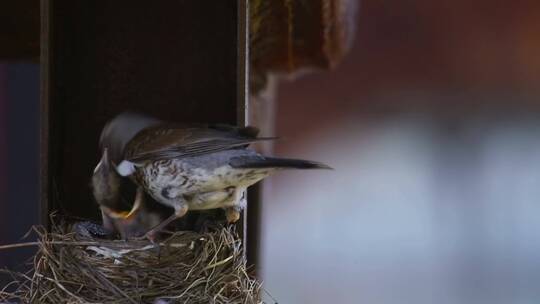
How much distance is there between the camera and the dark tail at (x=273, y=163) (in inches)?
61.1

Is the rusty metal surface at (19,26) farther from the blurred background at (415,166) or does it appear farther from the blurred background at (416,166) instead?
the blurred background at (416,166)

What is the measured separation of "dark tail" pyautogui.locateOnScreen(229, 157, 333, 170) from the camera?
1553mm

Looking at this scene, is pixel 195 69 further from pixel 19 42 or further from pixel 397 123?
pixel 397 123

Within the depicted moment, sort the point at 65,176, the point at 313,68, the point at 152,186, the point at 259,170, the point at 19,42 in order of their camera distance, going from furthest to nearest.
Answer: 1. the point at 313,68
2. the point at 19,42
3. the point at 65,176
4. the point at 152,186
5. the point at 259,170

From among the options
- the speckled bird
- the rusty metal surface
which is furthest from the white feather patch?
the rusty metal surface

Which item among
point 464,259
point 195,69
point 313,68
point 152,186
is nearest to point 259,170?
point 152,186

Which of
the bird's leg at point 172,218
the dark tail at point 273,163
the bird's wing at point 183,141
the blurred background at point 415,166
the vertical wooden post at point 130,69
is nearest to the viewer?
the dark tail at point 273,163

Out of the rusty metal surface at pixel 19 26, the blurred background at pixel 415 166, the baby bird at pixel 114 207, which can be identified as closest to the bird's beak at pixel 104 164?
the baby bird at pixel 114 207

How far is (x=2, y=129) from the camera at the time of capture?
2.76 meters

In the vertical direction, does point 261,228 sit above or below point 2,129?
below

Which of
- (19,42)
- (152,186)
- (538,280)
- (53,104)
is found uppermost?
(19,42)

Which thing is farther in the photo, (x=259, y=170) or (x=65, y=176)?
(x=65, y=176)

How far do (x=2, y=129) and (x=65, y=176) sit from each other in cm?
91

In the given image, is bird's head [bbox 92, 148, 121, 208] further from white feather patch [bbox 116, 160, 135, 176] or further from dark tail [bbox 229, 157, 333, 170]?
dark tail [bbox 229, 157, 333, 170]
